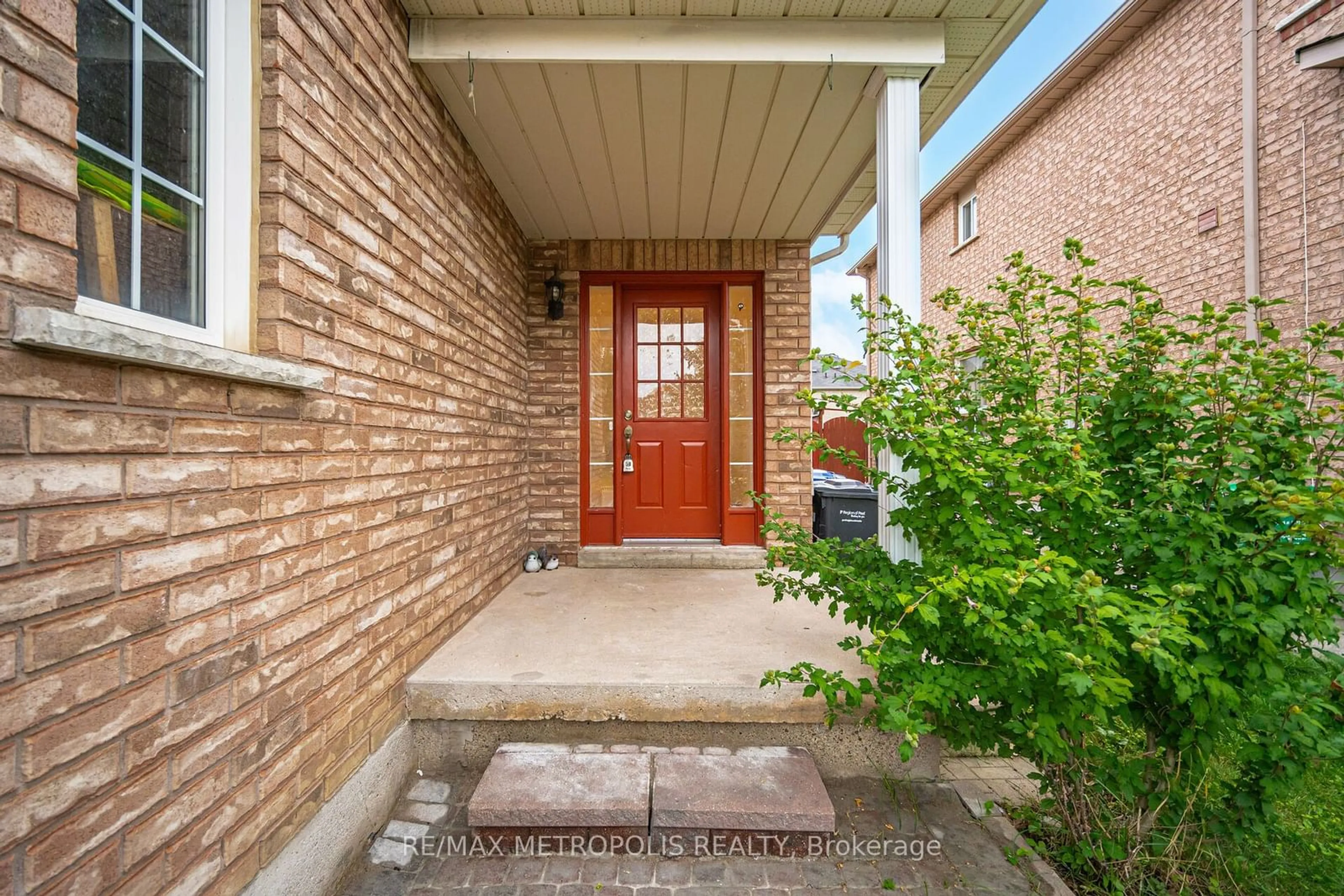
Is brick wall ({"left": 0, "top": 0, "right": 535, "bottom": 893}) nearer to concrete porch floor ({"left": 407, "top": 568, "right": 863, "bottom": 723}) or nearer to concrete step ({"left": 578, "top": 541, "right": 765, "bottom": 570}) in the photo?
concrete porch floor ({"left": 407, "top": 568, "right": 863, "bottom": 723})

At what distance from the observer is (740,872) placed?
1.54 metres

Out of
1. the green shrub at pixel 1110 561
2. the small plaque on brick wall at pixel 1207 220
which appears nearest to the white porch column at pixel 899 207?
the green shrub at pixel 1110 561

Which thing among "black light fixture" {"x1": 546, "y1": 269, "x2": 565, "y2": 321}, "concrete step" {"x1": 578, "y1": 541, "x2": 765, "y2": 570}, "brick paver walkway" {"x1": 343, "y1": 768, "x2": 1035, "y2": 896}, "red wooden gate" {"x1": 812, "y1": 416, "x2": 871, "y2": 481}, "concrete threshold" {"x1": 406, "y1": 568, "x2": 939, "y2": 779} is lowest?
"brick paver walkway" {"x1": 343, "y1": 768, "x2": 1035, "y2": 896}

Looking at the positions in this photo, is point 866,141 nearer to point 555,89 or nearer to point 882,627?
point 555,89

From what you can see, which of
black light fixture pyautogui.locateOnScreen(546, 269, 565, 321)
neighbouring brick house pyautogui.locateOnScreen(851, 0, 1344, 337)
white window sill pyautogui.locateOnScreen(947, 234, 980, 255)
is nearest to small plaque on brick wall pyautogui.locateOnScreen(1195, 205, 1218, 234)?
neighbouring brick house pyautogui.locateOnScreen(851, 0, 1344, 337)

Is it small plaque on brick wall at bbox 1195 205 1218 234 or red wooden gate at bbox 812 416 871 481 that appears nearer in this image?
small plaque on brick wall at bbox 1195 205 1218 234

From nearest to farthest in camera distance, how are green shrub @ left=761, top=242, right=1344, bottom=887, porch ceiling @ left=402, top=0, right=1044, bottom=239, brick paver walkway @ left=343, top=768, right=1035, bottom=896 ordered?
green shrub @ left=761, top=242, right=1344, bottom=887
brick paver walkway @ left=343, top=768, right=1035, bottom=896
porch ceiling @ left=402, top=0, right=1044, bottom=239

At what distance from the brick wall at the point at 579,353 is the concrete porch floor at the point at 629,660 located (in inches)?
39.1

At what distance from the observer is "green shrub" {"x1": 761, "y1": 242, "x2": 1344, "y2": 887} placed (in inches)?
51.4

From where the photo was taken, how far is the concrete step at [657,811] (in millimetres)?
1576

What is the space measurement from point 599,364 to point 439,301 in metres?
1.70

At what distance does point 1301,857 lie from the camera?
1548 millimetres

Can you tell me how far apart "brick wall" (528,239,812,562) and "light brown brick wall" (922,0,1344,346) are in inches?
47.5

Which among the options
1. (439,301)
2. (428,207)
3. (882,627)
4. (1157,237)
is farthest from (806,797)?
(1157,237)
